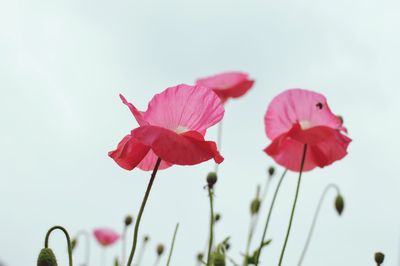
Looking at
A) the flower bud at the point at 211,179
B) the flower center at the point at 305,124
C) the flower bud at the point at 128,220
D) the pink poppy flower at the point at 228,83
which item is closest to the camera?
the flower bud at the point at 211,179

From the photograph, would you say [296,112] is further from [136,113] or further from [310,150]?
[136,113]

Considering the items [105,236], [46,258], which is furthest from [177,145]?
[105,236]

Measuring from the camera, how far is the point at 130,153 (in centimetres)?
129

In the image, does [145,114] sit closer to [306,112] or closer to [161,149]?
[161,149]

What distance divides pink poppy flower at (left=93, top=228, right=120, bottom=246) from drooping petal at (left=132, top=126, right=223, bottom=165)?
10.6ft

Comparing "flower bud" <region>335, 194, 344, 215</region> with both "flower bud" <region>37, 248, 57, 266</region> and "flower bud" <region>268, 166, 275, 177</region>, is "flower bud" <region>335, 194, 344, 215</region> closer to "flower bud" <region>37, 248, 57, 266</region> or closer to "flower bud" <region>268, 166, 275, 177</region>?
"flower bud" <region>268, 166, 275, 177</region>

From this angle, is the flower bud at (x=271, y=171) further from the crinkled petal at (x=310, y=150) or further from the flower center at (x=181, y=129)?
the flower center at (x=181, y=129)

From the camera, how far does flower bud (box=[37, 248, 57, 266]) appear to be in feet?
3.55

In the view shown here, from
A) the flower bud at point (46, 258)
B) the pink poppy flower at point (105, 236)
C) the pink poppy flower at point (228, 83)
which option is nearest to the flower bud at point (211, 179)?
the flower bud at point (46, 258)

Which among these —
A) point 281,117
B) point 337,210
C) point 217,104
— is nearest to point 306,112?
point 281,117

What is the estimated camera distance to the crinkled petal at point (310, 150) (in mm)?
1954

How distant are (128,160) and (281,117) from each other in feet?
3.01

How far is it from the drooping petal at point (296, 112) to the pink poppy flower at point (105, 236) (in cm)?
256

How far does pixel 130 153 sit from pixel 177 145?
6.2 inches
